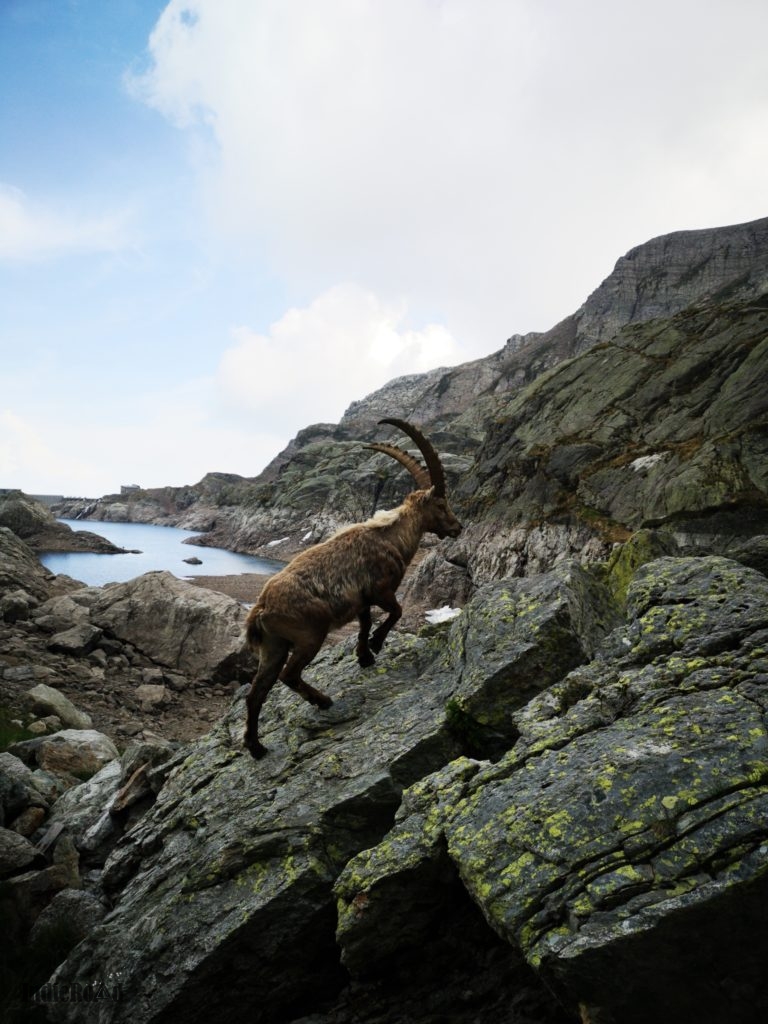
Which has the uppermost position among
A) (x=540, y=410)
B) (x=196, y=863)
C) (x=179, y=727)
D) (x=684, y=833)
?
(x=540, y=410)

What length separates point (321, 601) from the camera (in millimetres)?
8172

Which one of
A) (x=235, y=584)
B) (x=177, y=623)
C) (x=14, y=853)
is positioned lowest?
(x=235, y=584)

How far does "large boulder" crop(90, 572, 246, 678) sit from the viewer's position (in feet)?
→ 72.2

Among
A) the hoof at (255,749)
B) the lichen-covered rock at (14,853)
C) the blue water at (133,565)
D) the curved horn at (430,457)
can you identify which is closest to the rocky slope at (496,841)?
the hoof at (255,749)

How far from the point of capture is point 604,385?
4828 centimetres

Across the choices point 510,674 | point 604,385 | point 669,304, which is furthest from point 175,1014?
point 669,304

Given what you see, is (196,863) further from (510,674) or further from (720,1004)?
(720,1004)

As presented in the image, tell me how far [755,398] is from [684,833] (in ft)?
119

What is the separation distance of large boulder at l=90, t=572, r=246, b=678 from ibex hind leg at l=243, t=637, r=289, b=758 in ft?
46.3

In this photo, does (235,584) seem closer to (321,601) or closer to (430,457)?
(430,457)

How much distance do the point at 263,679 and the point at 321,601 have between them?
1.55 metres

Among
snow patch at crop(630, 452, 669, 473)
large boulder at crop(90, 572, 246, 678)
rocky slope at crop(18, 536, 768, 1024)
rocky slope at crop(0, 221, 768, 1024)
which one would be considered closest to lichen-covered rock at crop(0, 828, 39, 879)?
rocky slope at crop(0, 221, 768, 1024)

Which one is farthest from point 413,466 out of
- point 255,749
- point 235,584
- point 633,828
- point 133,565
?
point 133,565

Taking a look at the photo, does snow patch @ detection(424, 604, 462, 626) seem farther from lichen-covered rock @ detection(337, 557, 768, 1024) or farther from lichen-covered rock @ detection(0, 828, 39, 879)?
lichen-covered rock @ detection(337, 557, 768, 1024)
